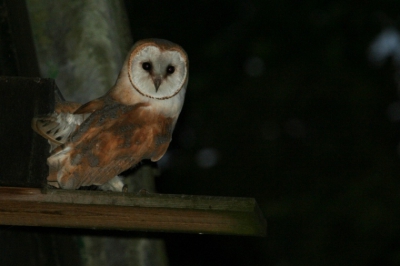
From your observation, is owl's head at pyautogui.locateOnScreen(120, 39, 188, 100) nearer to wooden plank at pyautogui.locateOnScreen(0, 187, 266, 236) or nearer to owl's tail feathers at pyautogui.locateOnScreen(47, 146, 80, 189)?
owl's tail feathers at pyautogui.locateOnScreen(47, 146, 80, 189)

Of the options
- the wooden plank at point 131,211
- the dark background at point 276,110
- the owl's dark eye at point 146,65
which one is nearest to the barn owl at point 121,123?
the owl's dark eye at point 146,65

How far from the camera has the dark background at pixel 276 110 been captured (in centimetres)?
756

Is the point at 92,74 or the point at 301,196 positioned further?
the point at 301,196

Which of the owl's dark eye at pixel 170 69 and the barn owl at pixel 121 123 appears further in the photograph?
the owl's dark eye at pixel 170 69

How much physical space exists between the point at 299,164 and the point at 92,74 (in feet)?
11.5

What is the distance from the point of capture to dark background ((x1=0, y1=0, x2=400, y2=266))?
24.8ft

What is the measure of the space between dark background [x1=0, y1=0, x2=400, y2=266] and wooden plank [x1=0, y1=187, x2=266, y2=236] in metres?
3.77

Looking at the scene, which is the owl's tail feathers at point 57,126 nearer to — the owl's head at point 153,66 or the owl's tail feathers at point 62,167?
the owl's tail feathers at point 62,167

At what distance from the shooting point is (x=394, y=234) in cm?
714

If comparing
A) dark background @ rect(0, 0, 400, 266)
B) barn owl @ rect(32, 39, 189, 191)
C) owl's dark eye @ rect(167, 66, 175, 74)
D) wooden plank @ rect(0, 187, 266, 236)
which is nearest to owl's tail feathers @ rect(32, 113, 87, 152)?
barn owl @ rect(32, 39, 189, 191)

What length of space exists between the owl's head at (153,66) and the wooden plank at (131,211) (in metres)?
0.86

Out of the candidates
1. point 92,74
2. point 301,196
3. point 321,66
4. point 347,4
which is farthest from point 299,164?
point 92,74

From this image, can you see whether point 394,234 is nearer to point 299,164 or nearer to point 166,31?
point 299,164

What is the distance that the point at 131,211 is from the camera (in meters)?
3.53
